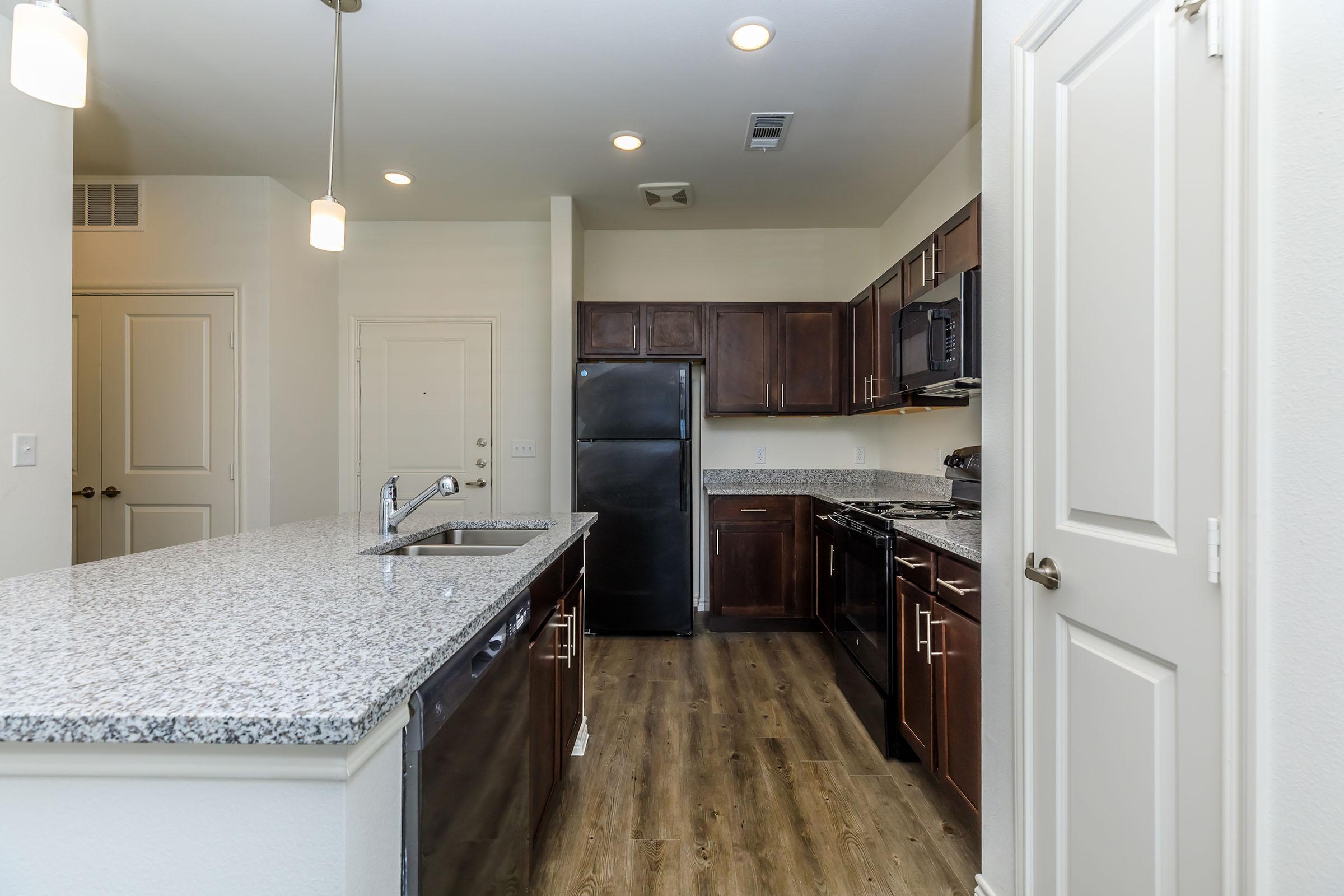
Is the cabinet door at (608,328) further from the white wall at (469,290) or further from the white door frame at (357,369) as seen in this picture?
the white door frame at (357,369)

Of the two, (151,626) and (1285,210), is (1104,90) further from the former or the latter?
(151,626)

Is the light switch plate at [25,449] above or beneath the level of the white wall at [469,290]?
beneath

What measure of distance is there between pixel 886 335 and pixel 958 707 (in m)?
2.03

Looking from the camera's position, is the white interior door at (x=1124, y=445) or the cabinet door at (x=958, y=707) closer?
the white interior door at (x=1124, y=445)

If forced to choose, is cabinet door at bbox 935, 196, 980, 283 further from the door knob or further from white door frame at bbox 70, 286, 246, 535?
white door frame at bbox 70, 286, 246, 535

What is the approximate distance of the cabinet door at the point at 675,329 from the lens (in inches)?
159

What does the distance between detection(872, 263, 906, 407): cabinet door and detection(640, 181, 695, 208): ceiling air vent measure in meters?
1.23

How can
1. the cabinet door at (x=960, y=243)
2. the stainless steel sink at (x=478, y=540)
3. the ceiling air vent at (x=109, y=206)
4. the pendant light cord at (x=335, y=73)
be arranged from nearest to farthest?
the stainless steel sink at (x=478, y=540), the pendant light cord at (x=335, y=73), the cabinet door at (x=960, y=243), the ceiling air vent at (x=109, y=206)

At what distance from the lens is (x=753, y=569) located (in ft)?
12.6

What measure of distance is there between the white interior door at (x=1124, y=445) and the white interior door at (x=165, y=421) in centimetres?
402

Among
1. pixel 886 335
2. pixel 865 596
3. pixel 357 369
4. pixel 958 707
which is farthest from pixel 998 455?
pixel 357 369

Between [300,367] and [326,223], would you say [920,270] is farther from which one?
[300,367]

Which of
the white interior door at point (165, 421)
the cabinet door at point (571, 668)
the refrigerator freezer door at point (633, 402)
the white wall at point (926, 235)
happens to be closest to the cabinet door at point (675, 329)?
the refrigerator freezer door at point (633, 402)

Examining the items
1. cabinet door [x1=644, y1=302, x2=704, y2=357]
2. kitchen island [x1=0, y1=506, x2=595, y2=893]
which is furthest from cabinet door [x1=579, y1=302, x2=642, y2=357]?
kitchen island [x1=0, y1=506, x2=595, y2=893]
